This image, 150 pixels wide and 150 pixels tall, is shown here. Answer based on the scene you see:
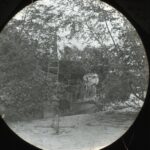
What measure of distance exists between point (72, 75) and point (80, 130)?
0.26 meters

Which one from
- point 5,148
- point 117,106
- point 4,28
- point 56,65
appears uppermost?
point 4,28

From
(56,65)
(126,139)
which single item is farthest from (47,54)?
(126,139)

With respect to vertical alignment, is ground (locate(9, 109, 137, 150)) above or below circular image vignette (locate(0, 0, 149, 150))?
below

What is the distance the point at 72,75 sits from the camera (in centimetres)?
160

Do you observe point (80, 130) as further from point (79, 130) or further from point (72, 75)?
point (72, 75)

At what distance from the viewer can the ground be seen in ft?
5.18

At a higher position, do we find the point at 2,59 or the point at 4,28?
the point at 4,28

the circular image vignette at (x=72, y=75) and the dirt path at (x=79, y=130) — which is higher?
the circular image vignette at (x=72, y=75)

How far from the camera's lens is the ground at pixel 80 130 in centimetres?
158

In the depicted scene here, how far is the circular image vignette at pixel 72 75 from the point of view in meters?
1.58

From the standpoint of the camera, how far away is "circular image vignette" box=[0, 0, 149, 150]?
1575 mm

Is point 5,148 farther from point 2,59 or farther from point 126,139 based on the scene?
point 126,139

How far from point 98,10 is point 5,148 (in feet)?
2.53

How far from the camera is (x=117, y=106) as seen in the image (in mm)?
1580
